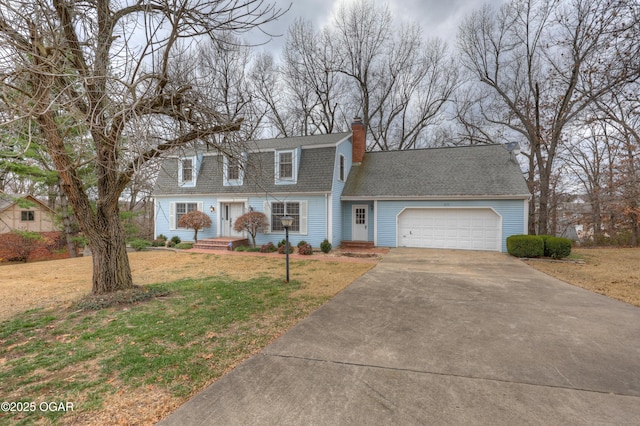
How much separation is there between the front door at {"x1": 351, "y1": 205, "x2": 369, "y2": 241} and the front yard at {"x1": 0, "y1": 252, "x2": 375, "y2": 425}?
6421mm

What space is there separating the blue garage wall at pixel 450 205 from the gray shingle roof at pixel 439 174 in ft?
1.39

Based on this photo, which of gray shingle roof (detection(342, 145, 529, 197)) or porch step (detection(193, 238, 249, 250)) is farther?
porch step (detection(193, 238, 249, 250))

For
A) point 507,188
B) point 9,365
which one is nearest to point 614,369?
point 9,365

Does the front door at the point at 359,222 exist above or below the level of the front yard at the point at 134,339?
above

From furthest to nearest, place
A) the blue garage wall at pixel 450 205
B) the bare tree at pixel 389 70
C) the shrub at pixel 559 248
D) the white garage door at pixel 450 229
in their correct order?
the bare tree at pixel 389 70, the white garage door at pixel 450 229, the blue garage wall at pixel 450 205, the shrub at pixel 559 248

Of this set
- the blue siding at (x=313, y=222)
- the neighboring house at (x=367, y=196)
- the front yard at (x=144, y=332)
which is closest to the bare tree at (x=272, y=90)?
the neighboring house at (x=367, y=196)

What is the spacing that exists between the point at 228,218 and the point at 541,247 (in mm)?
13617

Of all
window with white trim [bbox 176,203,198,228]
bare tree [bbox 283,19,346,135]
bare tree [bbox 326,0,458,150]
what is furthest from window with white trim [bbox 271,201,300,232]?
bare tree [bbox 326,0,458,150]

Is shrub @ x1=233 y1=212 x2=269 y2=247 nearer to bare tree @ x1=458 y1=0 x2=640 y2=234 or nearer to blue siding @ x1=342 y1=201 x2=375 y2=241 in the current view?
blue siding @ x1=342 y1=201 x2=375 y2=241

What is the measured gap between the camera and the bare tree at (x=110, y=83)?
9.90ft

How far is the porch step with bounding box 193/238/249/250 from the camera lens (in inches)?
510

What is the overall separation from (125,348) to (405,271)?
6.83 m

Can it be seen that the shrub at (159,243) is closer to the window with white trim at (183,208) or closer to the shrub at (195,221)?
the window with white trim at (183,208)

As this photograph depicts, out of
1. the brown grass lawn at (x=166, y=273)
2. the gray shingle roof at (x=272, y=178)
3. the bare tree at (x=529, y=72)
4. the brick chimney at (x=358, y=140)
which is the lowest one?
the brown grass lawn at (x=166, y=273)
